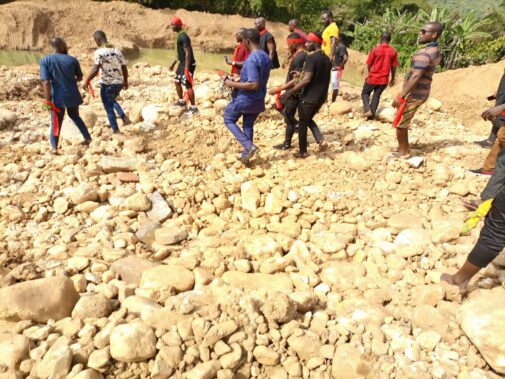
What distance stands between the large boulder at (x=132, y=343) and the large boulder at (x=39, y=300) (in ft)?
1.63

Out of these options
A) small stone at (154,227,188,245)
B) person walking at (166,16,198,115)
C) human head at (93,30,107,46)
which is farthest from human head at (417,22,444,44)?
human head at (93,30,107,46)

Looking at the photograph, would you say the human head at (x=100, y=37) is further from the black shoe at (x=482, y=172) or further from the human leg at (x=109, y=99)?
the black shoe at (x=482, y=172)

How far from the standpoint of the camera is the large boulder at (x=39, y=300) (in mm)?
1978

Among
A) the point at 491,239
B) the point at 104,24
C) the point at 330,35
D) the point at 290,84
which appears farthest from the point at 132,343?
the point at 104,24

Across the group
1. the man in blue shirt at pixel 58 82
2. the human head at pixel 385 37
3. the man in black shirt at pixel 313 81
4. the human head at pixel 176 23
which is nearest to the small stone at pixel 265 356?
the man in black shirt at pixel 313 81

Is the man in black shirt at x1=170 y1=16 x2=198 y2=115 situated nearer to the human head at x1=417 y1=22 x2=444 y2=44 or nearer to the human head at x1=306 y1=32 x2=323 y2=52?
the human head at x1=306 y1=32 x2=323 y2=52

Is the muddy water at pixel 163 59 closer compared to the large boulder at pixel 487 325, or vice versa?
the large boulder at pixel 487 325

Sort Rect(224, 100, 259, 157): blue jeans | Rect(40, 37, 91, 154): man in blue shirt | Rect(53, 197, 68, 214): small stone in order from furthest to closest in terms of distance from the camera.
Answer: Rect(40, 37, 91, 154): man in blue shirt, Rect(224, 100, 259, 157): blue jeans, Rect(53, 197, 68, 214): small stone

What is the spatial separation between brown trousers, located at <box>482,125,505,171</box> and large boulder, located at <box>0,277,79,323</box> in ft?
13.2

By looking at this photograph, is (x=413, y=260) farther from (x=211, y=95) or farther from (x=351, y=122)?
(x=211, y=95)

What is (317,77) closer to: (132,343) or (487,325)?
(487,325)

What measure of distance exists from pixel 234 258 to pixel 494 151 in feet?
9.96

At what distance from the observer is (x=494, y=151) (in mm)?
3783

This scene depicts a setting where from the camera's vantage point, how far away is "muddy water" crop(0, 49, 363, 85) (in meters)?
11.7
